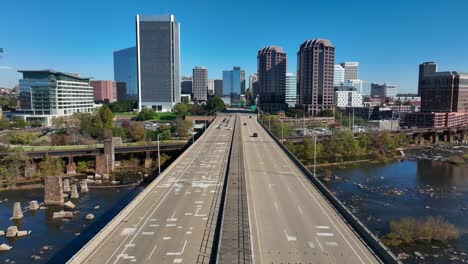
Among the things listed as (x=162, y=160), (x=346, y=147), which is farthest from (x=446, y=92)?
(x=162, y=160)

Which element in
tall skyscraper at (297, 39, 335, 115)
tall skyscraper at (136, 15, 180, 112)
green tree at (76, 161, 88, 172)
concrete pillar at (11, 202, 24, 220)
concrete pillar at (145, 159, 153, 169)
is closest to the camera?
concrete pillar at (11, 202, 24, 220)

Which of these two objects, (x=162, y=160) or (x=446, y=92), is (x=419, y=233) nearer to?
(x=162, y=160)

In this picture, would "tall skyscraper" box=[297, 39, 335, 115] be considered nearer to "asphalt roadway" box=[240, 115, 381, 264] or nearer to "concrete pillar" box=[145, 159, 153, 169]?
"concrete pillar" box=[145, 159, 153, 169]

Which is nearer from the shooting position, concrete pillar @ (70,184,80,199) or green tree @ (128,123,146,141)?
concrete pillar @ (70,184,80,199)

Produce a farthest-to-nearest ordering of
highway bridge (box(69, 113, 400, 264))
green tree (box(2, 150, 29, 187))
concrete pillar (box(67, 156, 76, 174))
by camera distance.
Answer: concrete pillar (box(67, 156, 76, 174))
green tree (box(2, 150, 29, 187))
highway bridge (box(69, 113, 400, 264))

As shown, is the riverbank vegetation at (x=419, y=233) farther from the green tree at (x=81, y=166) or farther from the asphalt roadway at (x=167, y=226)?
the green tree at (x=81, y=166)

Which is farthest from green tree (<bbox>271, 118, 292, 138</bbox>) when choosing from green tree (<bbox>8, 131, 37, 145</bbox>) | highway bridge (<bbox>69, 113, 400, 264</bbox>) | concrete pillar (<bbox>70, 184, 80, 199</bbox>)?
green tree (<bbox>8, 131, 37, 145</bbox>)

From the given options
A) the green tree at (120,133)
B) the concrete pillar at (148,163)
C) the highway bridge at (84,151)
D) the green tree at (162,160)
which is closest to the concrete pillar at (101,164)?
the highway bridge at (84,151)

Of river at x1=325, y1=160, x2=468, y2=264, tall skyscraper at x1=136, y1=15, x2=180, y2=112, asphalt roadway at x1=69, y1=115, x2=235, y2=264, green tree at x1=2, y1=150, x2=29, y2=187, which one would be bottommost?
river at x1=325, y1=160, x2=468, y2=264
